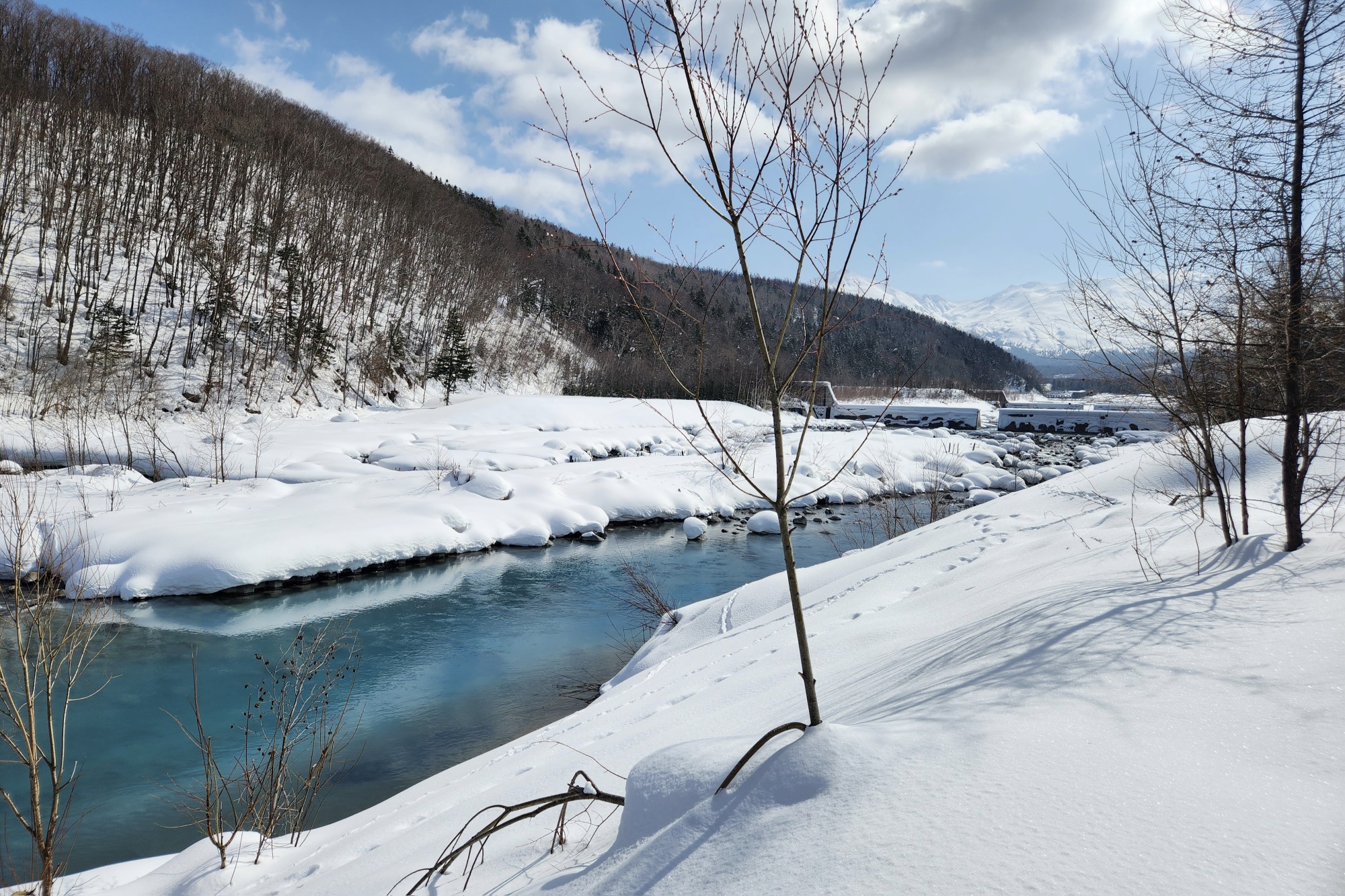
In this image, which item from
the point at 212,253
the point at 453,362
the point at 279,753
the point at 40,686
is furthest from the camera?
the point at 453,362

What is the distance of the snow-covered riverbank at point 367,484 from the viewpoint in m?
12.3

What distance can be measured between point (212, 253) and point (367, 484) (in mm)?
19810

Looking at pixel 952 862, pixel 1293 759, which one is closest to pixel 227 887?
pixel 952 862

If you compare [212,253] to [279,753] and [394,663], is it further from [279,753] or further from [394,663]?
[279,753]

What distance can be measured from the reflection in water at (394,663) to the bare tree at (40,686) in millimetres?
258

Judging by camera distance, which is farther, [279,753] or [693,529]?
[693,529]

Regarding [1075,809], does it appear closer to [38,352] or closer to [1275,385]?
[1275,385]

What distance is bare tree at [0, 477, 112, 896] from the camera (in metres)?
3.98

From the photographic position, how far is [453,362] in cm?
3366

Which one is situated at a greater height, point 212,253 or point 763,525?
point 212,253

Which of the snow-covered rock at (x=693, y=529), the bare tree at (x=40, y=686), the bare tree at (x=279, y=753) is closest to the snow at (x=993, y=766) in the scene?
the bare tree at (x=279, y=753)

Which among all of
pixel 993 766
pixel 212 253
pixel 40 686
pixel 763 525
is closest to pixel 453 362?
pixel 212 253

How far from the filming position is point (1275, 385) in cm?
427

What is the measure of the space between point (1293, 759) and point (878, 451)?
2589 cm
